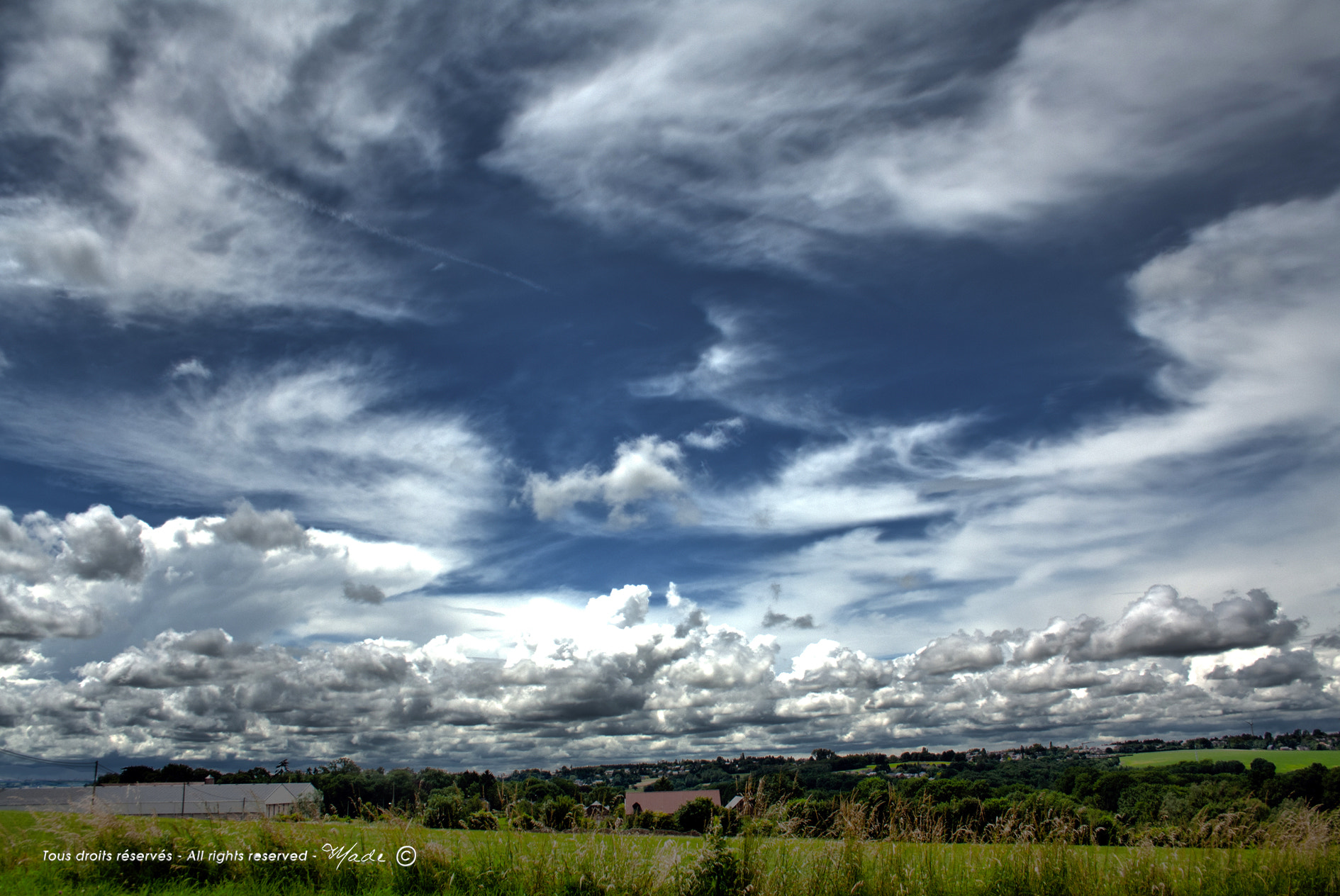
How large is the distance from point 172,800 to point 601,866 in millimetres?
63450

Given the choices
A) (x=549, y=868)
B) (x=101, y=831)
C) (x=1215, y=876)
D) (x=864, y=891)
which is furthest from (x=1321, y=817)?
(x=101, y=831)

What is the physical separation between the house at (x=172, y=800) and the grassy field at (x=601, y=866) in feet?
4.59

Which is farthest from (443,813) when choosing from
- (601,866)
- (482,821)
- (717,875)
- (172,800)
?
(172,800)

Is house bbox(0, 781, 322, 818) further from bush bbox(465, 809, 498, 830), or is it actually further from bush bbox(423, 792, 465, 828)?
bush bbox(465, 809, 498, 830)

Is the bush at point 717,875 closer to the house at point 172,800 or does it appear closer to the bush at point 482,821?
the bush at point 482,821

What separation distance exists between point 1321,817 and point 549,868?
19176 millimetres

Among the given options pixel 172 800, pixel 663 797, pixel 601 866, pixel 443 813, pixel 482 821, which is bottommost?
pixel 663 797

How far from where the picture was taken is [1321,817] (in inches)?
709

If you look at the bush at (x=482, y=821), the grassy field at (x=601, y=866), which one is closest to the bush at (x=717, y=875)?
the grassy field at (x=601, y=866)

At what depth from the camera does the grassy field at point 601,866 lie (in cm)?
1505

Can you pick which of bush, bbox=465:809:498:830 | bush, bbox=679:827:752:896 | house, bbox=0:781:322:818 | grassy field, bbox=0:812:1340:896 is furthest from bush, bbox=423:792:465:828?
bush, bbox=679:827:752:896

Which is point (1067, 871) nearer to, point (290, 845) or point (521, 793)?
point (521, 793)

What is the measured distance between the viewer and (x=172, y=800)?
60062 mm

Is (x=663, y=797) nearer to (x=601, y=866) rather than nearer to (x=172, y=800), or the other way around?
(x=172, y=800)
